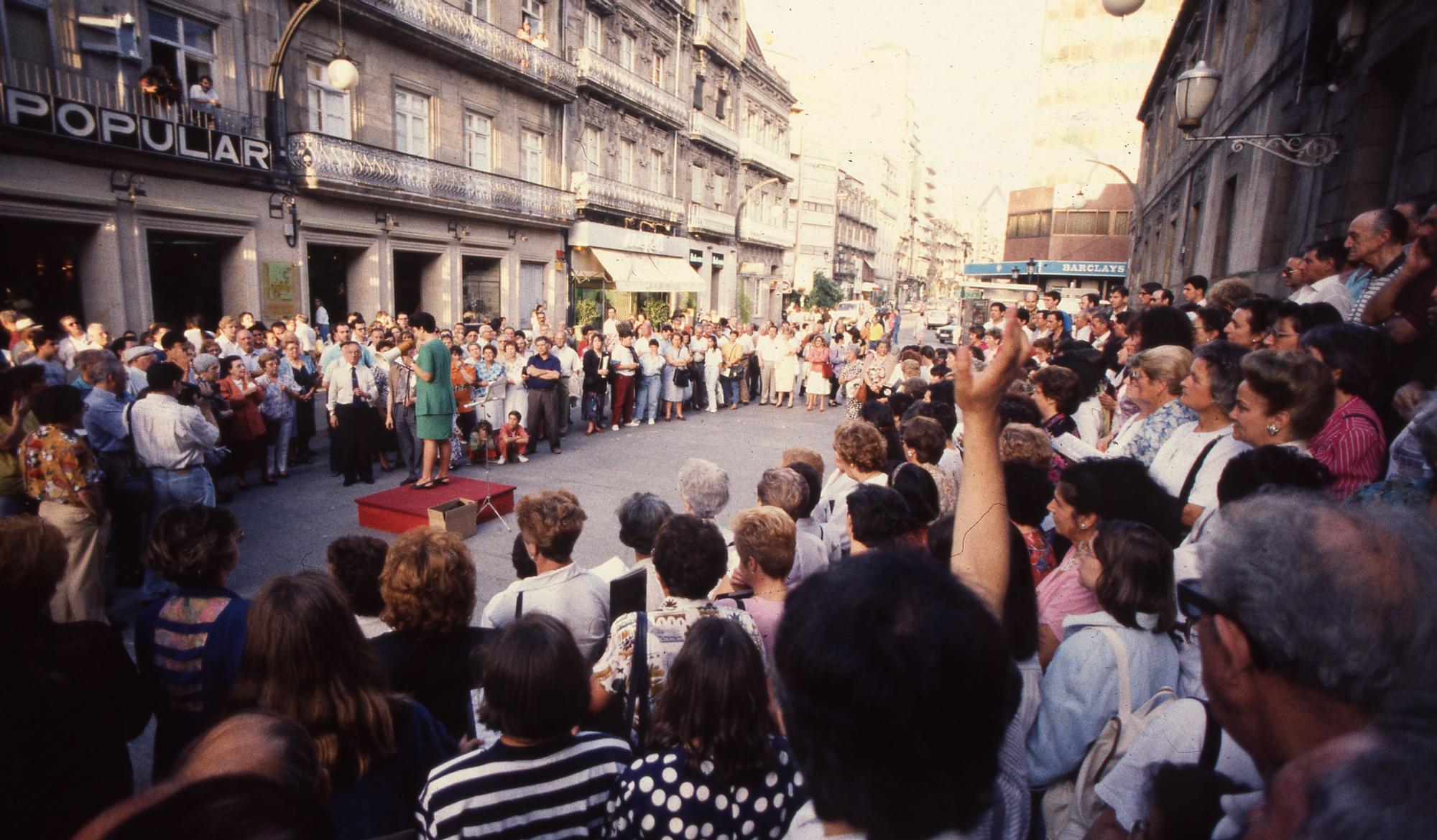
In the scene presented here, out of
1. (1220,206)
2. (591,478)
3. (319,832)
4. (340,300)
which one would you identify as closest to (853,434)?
(319,832)

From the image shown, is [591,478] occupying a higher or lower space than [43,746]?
lower

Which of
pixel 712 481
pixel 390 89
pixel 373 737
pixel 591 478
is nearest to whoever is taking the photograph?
pixel 373 737

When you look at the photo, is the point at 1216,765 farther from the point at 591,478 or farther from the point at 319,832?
the point at 591,478

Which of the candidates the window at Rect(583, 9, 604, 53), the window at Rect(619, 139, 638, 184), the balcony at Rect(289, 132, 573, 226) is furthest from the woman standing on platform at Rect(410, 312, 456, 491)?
the window at Rect(619, 139, 638, 184)

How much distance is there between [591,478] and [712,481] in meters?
5.89

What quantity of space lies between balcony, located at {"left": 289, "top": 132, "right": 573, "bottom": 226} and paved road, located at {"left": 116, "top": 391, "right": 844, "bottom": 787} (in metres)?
7.91

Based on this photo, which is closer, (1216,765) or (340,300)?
(1216,765)

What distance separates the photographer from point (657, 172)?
3016 centimetres

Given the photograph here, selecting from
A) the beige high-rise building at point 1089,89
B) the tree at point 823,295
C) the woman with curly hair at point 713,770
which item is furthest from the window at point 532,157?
the beige high-rise building at point 1089,89

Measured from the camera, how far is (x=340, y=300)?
1822cm

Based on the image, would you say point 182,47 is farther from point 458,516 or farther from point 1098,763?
point 1098,763

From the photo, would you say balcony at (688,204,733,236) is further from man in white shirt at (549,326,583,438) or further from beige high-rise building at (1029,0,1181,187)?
man in white shirt at (549,326,583,438)

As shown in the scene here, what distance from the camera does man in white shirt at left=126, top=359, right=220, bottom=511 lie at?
5297 millimetres

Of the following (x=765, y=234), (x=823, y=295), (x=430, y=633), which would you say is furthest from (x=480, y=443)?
(x=823, y=295)
